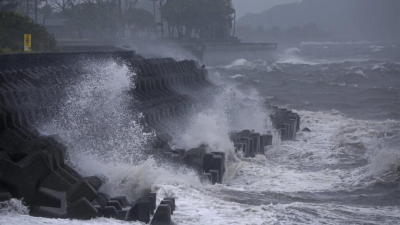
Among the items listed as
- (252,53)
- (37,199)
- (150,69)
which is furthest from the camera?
(252,53)

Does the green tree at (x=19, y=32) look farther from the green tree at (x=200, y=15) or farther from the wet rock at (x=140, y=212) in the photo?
the green tree at (x=200, y=15)

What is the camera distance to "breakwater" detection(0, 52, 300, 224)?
8.42m

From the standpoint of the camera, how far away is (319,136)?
1991 centimetres

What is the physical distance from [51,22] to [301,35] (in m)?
101

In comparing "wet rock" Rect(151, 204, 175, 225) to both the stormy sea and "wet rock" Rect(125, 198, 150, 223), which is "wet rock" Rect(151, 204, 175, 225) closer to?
"wet rock" Rect(125, 198, 150, 223)

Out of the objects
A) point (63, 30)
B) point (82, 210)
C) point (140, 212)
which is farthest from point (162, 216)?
point (63, 30)

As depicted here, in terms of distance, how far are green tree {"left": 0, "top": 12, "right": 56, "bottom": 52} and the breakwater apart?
8.47m

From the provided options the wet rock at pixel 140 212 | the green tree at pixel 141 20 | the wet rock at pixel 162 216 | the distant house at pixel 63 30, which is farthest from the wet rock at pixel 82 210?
the green tree at pixel 141 20

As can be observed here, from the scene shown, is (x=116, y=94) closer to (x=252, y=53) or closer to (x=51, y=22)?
(x=51, y=22)

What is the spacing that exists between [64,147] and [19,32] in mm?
19844

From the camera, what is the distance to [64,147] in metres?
10.5

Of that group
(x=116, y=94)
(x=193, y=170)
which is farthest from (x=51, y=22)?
(x=193, y=170)

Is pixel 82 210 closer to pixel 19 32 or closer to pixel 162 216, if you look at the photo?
pixel 162 216

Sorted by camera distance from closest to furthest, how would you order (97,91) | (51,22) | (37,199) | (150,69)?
(37,199), (97,91), (150,69), (51,22)
